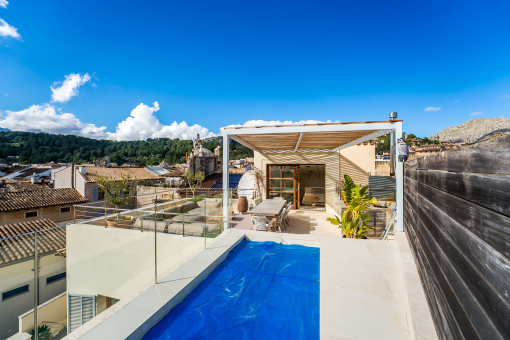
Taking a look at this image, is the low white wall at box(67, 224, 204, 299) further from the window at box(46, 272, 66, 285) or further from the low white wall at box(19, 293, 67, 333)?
the low white wall at box(19, 293, 67, 333)

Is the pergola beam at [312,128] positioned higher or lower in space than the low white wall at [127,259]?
higher

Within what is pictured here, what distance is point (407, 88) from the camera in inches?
987

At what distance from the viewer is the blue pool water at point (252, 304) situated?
271cm

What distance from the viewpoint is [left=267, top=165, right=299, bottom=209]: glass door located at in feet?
37.6

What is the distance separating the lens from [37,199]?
58.3 ft

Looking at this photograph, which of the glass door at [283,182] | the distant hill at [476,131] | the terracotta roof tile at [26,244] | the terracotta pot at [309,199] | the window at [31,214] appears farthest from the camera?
the distant hill at [476,131]

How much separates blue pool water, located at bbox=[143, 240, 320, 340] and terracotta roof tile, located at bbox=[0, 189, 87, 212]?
1998 centimetres

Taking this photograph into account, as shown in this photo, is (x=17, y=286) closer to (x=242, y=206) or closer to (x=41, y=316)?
(x=41, y=316)

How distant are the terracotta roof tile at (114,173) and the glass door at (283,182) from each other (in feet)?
49.8

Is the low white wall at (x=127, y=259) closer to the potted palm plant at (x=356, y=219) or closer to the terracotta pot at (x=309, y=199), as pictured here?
the potted palm plant at (x=356, y=219)

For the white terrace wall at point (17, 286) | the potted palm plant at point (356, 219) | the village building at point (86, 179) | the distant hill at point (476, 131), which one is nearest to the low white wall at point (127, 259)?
the white terrace wall at point (17, 286)

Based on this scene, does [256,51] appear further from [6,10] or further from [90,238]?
[6,10]

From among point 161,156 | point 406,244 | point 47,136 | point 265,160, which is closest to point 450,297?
point 406,244

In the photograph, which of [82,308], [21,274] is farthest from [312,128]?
[82,308]
